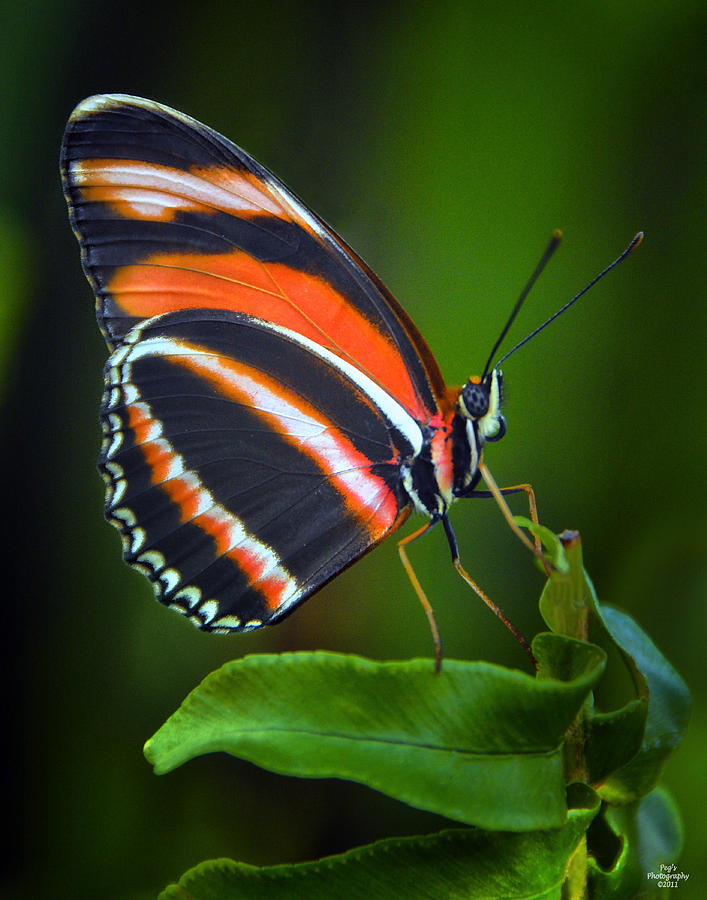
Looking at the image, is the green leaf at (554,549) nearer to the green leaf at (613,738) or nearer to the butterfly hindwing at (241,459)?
the green leaf at (613,738)

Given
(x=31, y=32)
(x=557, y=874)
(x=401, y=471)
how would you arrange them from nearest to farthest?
(x=557, y=874) → (x=401, y=471) → (x=31, y=32)

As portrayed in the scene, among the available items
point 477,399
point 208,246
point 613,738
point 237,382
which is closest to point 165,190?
point 208,246

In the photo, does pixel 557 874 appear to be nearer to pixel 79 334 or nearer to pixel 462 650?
pixel 462 650

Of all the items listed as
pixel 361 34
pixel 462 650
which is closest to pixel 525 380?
pixel 462 650

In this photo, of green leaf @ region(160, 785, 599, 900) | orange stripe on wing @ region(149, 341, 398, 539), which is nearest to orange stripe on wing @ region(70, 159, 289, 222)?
orange stripe on wing @ region(149, 341, 398, 539)

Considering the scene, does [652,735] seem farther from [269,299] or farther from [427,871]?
[269,299]

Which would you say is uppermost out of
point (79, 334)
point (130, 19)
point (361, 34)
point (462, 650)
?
point (130, 19)
